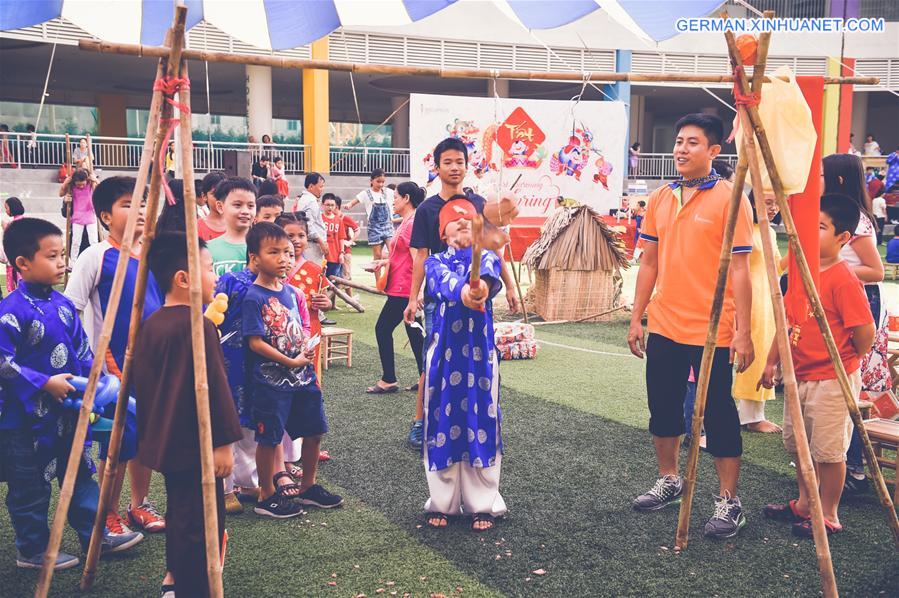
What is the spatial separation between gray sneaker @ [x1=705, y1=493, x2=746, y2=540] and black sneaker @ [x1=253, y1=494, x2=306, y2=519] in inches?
74.9

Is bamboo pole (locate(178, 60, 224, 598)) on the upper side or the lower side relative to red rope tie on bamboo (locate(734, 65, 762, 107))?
lower

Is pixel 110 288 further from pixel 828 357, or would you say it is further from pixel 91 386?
pixel 828 357

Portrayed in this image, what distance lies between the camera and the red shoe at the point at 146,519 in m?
3.64

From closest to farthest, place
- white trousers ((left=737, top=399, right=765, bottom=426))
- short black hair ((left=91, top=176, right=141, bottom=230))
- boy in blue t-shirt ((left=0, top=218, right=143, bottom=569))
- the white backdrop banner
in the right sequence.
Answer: boy in blue t-shirt ((left=0, top=218, right=143, bottom=569)) → short black hair ((left=91, top=176, right=141, bottom=230)) → white trousers ((left=737, top=399, right=765, bottom=426)) → the white backdrop banner

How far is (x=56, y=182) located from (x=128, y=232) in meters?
16.9

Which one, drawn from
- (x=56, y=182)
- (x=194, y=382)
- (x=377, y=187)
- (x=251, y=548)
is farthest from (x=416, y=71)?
(x=56, y=182)

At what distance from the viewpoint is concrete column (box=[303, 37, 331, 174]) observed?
20.5 metres

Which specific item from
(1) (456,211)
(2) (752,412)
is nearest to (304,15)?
(1) (456,211)

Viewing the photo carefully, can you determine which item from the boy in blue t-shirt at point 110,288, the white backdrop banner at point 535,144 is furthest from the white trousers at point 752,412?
the white backdrop banner at point 535,144

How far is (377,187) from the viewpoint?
38.2 ft

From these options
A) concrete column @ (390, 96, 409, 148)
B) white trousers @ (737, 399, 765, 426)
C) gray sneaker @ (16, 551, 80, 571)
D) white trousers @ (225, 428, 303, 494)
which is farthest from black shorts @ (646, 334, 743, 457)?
concrete column @ (390, 96, 409, 148)

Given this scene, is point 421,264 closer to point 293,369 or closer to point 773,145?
point 293,369

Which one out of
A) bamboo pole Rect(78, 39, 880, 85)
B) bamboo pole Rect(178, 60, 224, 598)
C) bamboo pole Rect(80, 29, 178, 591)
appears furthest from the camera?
bamboo pole Rect(80, 29, 178, 591)

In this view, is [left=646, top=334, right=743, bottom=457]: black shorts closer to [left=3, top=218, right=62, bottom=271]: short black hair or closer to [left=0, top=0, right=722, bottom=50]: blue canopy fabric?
[left=3, top=218, right=62, bottom=271]: short black hair
